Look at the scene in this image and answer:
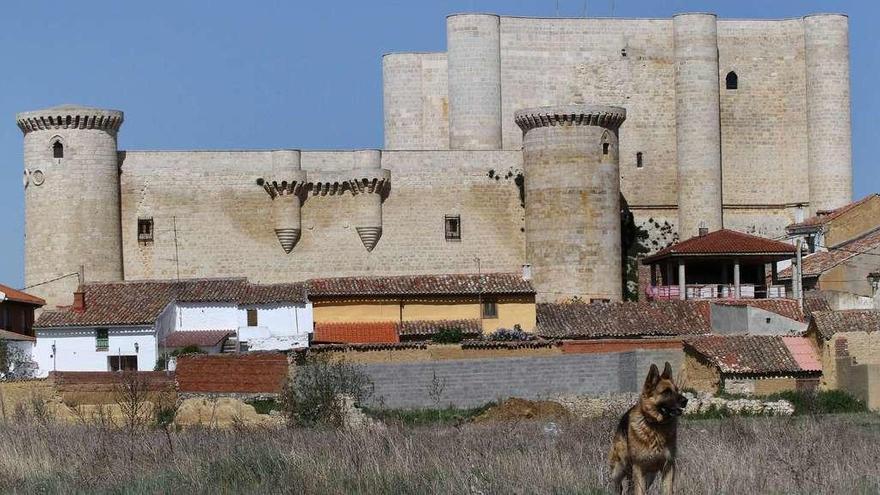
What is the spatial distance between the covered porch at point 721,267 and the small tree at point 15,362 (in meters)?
13.5

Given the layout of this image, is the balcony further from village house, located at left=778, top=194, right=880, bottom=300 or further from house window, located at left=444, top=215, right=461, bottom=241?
house window, located at left=444, top=215, right=461, bottom=241

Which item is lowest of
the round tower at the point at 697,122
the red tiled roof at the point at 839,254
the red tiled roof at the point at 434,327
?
the red tiled roof at the point at 434,327

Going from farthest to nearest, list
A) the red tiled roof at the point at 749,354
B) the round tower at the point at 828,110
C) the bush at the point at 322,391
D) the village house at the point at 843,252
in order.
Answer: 1. the round tower at the point at 828,110
2. the village house at the point at 843,252
3. the red tiled roof at the point at 749,354
4. the bush at the point at 322,391

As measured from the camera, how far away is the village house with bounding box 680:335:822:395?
27469mm

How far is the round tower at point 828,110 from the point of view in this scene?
42094mm

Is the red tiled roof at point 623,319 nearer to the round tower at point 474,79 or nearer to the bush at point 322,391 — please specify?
the bush at point 322,391

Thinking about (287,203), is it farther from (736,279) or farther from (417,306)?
(736,279)

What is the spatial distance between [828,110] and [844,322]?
47.7ft

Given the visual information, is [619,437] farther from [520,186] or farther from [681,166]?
[681,166]

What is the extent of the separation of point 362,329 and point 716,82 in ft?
41.7

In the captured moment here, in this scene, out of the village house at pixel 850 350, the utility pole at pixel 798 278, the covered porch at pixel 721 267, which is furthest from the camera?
the covered porch at pixel 721 267

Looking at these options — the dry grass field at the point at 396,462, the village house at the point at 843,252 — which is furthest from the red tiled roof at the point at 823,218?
the dry grass field at the point at 396,462

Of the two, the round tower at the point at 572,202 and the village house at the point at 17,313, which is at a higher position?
the round tower at the point at 572,202

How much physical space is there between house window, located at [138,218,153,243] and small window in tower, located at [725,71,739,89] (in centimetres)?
1402
